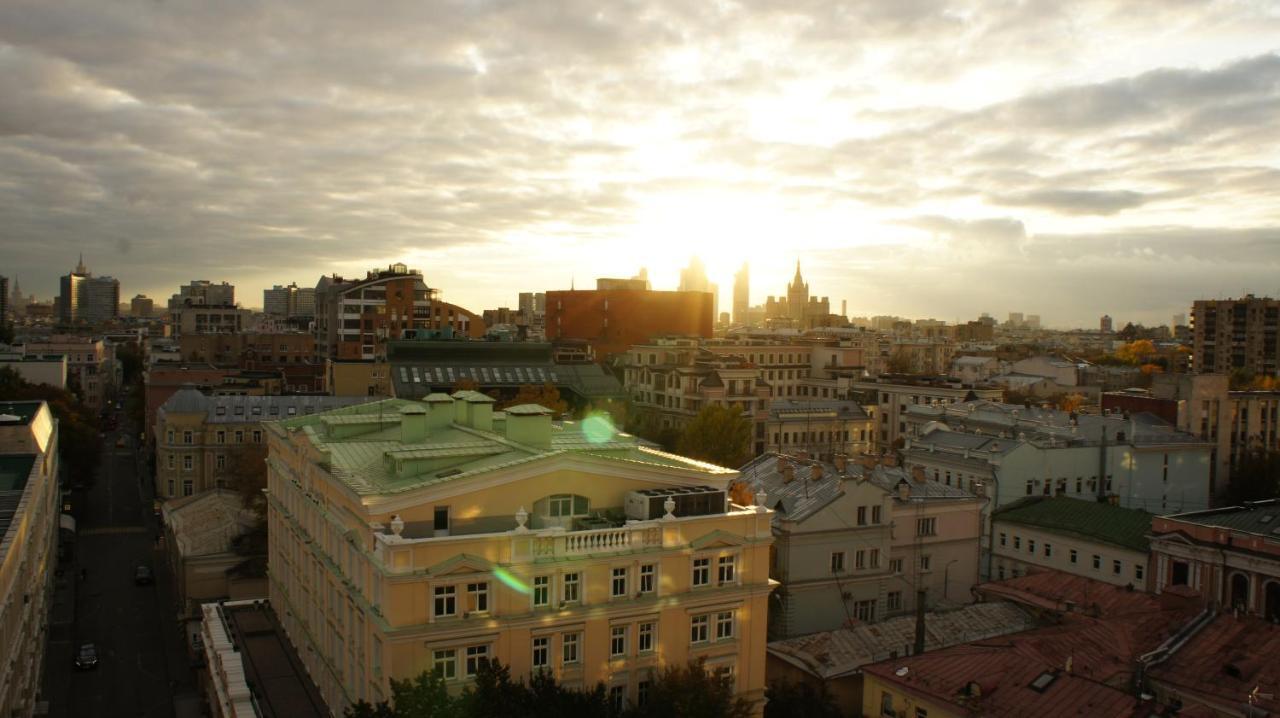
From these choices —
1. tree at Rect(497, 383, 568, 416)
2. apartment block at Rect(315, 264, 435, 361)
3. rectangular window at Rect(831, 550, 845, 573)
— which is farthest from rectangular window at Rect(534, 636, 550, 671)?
apartment block at Rect(315, 264, 435, 361)

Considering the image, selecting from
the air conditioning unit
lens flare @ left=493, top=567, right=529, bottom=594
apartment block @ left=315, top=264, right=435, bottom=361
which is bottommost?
lens flare @ left=493, top=567, right=529, bottom=594

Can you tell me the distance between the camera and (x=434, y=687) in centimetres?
1945

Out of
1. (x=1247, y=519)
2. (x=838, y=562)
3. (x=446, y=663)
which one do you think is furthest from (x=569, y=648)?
(x=1247, y=519)

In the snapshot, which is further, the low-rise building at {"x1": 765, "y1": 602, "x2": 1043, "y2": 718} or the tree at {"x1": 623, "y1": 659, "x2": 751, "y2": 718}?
the low-rise building at {"x1": 765, "y1": 602, "x2": 1043, "y2": 718}

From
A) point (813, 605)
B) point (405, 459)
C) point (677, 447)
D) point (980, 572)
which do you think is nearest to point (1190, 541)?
point (980, 572)

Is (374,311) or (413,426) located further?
(374,311)

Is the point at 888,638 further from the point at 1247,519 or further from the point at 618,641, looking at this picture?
the point at 1247,519

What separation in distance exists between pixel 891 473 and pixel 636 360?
56214mm

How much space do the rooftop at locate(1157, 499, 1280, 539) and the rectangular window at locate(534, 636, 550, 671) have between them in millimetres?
27557

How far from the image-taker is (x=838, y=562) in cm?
3806

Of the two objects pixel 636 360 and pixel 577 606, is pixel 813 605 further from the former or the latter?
pixel 636 360

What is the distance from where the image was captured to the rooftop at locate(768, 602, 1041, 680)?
31.2 meters

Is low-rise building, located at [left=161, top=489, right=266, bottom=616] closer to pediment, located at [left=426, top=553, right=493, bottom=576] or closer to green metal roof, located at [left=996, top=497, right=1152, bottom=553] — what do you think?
pediment, located at [left=426, top=553, right=493, bottom=576]

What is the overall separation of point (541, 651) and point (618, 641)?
2.04 meters
